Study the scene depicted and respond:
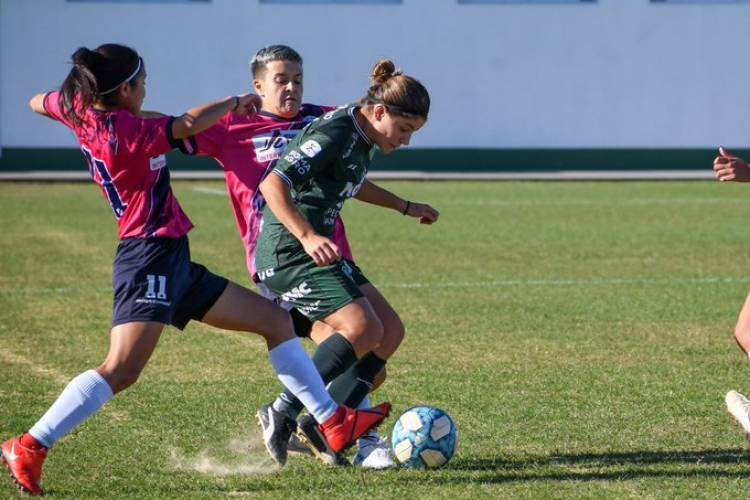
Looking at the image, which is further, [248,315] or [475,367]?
[475,367]

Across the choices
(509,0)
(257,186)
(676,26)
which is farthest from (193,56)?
(257,186)

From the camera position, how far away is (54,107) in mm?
4711

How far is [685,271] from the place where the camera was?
1120 centimetres

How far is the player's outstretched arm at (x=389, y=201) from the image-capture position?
5602 millimetres

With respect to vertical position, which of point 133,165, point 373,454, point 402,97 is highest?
point 402,97

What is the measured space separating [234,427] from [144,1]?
2208 centimetres

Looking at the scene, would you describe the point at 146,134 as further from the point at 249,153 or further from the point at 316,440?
the point at 316,440

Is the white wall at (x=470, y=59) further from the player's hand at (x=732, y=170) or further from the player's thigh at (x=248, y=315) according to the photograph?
the player's thigh at (x=248, y=315)

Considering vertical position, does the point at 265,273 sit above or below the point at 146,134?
below

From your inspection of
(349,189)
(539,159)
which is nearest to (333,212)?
(349,189)

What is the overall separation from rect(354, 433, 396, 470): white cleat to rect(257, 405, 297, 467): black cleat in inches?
11.8

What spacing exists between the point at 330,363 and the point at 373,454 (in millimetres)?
411

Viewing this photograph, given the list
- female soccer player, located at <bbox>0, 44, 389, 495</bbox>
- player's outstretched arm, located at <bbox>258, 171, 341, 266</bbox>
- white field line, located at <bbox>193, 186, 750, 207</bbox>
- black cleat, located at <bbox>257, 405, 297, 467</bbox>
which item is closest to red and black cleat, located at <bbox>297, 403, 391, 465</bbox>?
female soccer player, located at <bbox>0, 44, 389, 495</bbox>

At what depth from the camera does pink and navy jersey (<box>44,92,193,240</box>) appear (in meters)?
4.47
